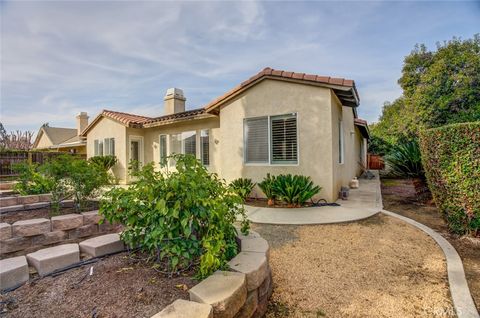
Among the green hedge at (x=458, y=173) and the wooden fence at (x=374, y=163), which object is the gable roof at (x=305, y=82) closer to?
the green hedge at (x=458, y=173)

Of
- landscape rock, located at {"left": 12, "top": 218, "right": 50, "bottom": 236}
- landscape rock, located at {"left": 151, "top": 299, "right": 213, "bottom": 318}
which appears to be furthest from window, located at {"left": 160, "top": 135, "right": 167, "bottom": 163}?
landscape rock, located at {"left": 151, "top": 299, "right": 213, "bottom": 318}

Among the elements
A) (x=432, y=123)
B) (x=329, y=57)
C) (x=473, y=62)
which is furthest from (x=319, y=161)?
(x=473, y=62)

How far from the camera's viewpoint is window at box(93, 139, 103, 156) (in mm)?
16828

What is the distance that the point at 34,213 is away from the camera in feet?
16.5

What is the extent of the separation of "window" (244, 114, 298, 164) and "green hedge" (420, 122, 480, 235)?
3960 millimetres

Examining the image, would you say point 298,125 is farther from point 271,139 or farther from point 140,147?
point 140,147

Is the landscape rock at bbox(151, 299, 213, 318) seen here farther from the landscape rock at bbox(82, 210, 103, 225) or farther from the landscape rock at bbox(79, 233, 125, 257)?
the landscape rock at bbox(82, 210, 103, 225)

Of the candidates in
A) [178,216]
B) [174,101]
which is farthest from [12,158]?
[178,216]

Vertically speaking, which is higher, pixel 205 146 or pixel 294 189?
pixel 205 146

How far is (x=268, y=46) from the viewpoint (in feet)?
36.0

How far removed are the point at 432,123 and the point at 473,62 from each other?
4566 mm

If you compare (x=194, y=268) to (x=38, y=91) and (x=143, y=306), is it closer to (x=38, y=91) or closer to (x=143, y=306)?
(x=143, y=306)

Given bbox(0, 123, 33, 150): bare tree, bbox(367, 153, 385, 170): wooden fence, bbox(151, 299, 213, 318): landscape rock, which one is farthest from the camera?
bbox(0, 123, 33, 150): bare tree

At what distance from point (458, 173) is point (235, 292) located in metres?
5.15
